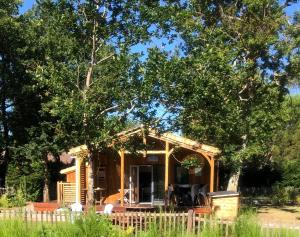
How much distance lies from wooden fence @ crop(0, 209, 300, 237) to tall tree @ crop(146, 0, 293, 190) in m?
3.60

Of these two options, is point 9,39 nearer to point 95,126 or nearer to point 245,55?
point 245,55

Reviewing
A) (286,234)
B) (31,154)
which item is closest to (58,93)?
(286,234)

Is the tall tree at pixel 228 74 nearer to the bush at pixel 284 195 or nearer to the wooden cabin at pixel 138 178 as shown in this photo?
the wooden cabin at pixel 138 178

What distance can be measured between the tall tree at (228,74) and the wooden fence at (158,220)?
3.60 meters

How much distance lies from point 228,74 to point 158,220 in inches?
204

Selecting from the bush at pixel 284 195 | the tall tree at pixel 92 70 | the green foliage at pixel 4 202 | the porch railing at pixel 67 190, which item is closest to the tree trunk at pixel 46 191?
the porch railing at pixel 67 190

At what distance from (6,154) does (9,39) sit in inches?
300

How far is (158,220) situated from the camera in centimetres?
1186

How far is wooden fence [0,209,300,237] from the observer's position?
11070mm

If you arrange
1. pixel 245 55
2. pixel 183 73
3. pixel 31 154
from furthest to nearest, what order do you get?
pixel 31 154
pixel 245 55
pixel 183 73

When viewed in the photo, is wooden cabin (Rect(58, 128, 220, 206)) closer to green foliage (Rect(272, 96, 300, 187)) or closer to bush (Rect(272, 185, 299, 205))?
bush (Rect(272, 185, 299, 205))

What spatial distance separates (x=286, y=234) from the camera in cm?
1073

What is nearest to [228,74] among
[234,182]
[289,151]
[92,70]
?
[92,70]

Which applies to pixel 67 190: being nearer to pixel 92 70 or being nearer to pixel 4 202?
pixel 4 202
